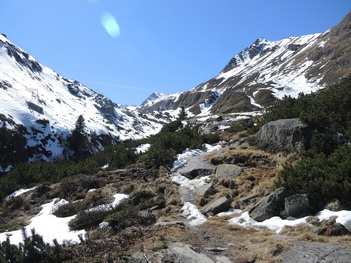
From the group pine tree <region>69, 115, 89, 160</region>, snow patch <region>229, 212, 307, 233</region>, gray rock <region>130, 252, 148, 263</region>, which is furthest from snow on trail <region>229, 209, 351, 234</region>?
pine tree <region>69, 115, 89, 160</region>

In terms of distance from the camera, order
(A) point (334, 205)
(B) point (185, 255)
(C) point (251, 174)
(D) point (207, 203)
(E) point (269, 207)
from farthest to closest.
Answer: (C) point (251, 174), (D) point (207, 203), (E) point (269, 207), (A) point (334, 205), (B) point (185, 255)

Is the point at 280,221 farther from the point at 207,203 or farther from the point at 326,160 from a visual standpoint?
the point at 207,203

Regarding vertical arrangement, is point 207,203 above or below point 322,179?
below

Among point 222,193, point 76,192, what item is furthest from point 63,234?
point 222,193

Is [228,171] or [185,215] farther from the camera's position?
[228,171]

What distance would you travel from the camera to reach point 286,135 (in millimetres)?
14008

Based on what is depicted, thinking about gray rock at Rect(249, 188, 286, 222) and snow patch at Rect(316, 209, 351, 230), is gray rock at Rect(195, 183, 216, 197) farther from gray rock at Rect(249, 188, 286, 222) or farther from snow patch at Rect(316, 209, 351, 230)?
snow patch at Rect(316, 209, 351, 230)

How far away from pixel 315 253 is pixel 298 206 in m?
2.51

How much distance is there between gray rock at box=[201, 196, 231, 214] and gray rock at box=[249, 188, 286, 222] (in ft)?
3.90

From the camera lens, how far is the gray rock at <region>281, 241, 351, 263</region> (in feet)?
17.3

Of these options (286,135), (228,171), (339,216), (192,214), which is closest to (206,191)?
Answer: (192,214)

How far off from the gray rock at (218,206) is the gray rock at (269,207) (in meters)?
1.19

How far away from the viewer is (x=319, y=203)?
26.4 ft

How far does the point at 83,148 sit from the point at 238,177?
165ft
